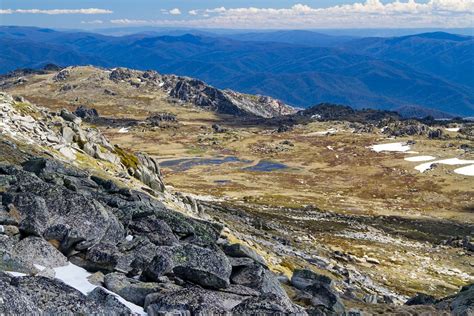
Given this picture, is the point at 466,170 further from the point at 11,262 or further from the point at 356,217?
the point at 11,262

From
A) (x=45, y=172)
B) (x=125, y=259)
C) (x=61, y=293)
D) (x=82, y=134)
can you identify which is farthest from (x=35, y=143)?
(x=61, y=293)

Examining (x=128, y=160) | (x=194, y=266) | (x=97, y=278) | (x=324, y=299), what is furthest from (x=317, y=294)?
(x=128, y=160)

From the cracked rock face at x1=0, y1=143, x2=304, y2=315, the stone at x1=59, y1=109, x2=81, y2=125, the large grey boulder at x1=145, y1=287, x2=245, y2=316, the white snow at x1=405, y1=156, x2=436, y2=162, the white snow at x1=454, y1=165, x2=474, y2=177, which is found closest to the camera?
the cracked rock face at x1=0, y1=143, x2=304, y2=315

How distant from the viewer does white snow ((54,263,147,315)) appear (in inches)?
639

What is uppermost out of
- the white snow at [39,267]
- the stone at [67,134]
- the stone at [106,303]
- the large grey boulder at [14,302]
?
the large grey boulder at [14,302]

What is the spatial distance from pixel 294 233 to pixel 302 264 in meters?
22.0

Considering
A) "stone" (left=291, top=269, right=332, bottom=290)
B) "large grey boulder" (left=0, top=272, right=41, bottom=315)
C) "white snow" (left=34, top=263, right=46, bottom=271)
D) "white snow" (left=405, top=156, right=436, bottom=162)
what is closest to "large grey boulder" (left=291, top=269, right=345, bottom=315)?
"stone" (left=291, top=269, right=332, bottom=290)

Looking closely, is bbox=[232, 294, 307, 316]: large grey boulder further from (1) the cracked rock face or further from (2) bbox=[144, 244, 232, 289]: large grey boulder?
(2) bbox=[144, 244, 232, 289]: large grey boulder

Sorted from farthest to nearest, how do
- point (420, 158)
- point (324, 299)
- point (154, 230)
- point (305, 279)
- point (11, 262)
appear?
point (420, 158)
point (305, 279)
point (154, 230)
point (324, 299)
point (11, 262)

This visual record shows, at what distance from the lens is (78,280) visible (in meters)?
17.5

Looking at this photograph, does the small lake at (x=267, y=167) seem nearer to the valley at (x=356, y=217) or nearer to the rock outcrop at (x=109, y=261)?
the valley at (x=356, y=217)

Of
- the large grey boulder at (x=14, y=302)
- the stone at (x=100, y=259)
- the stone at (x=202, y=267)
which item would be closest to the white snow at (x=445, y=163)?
the stone at (x=202, y=267)

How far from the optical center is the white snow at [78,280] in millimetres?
16219

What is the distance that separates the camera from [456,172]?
166625mm
